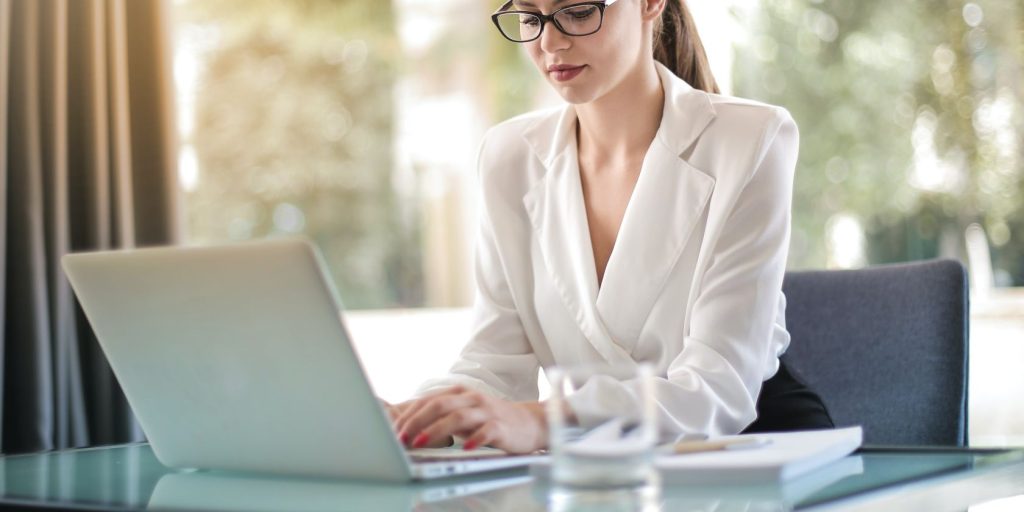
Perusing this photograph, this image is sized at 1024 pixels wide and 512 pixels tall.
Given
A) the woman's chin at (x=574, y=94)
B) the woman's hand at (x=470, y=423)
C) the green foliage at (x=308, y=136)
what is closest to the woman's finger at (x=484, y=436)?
the woman's hand at (x=470, y=423)

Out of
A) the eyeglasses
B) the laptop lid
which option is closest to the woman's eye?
the eyeglasses

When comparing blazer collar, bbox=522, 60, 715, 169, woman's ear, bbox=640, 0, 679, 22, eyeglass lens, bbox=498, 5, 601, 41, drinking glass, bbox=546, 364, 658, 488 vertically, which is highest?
woman's ear, bbox=640, 0, 679, 22

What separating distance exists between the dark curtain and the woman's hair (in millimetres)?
1610

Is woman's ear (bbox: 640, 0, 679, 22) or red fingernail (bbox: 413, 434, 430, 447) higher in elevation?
woman's ear (bbox: 640, 0, 679, 22)

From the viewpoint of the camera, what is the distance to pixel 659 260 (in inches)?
65.3

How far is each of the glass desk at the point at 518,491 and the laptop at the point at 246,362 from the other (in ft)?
0.09

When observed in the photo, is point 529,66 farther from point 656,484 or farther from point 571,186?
point 656,484

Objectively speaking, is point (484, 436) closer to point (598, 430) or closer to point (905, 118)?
point (598, 430)

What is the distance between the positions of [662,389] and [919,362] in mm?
568

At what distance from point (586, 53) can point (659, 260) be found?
312 millimetres

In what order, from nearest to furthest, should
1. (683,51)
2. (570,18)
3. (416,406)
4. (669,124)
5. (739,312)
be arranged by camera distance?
1. (416,406)
2. (739,312)
3. (570,18)
4. (669,124)
5. (683,51)

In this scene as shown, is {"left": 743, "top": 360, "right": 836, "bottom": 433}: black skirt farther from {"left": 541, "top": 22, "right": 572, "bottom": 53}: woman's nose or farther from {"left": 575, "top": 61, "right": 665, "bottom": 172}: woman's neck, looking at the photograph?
{"left": 541, "top": 22, "right": 572, "bottom": 53}: woman's nose

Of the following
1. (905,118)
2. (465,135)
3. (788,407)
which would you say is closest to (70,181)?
(465,135)

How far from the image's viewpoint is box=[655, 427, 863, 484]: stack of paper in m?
0.97
